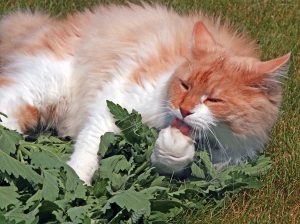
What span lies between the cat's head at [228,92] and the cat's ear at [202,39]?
2.5 inches

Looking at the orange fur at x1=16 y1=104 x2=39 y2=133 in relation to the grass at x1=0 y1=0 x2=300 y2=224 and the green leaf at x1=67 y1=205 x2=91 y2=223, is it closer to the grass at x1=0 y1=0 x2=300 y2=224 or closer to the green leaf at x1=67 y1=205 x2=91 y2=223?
the green leaf at x1=67 y1=205 x2=91 y2=223

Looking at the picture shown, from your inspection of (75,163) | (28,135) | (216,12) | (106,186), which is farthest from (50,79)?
(216,12)

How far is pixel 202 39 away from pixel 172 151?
59 cm

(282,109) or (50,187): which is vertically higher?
(50,187)

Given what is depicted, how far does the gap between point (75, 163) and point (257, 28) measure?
2.39 metres

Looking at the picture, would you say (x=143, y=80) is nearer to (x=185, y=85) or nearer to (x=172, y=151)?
(x=185, y=85)

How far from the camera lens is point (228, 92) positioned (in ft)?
10.8

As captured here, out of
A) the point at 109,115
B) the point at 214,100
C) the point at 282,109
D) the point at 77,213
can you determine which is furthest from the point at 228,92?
the point at 282,109

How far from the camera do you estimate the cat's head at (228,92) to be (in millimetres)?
3225

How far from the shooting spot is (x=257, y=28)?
17.9 feet

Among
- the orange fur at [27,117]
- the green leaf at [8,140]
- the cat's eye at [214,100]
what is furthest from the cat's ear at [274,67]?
the orange fur at [27,117]

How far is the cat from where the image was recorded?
3299mm

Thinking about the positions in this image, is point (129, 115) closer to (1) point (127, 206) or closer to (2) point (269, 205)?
(1) point (127, 206)

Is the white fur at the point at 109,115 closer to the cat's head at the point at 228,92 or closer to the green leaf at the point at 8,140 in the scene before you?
the cat's head at the point at 228,92
